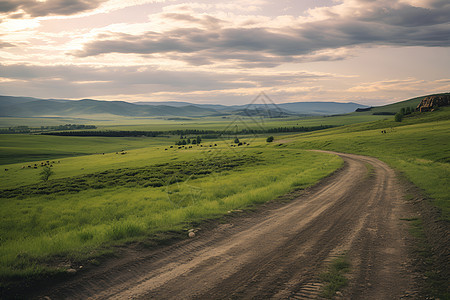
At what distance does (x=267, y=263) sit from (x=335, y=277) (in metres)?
1.86

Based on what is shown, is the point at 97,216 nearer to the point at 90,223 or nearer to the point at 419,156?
the point at 90,223

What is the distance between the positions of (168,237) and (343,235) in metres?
6.51

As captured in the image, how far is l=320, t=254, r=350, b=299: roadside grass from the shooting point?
624 cm

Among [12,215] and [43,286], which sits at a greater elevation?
[43,286]

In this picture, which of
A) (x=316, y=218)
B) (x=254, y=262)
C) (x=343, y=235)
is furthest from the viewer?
(x=316, y=218)

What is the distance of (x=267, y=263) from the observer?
7797 millimetres

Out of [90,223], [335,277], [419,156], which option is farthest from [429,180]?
[90,223]

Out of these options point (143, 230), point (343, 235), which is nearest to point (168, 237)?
point (143, 230)

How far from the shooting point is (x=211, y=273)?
24.0 ft

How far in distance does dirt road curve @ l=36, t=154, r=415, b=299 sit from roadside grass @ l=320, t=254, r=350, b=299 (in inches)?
6.9

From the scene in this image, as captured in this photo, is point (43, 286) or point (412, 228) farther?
point (412, 228)

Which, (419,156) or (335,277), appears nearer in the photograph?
(335,277)

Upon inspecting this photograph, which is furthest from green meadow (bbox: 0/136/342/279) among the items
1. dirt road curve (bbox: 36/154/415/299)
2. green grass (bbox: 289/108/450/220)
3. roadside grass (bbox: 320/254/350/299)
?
green grass (bbox: 289/108/450/220)

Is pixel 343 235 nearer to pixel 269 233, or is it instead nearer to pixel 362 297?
pixel 269 233
